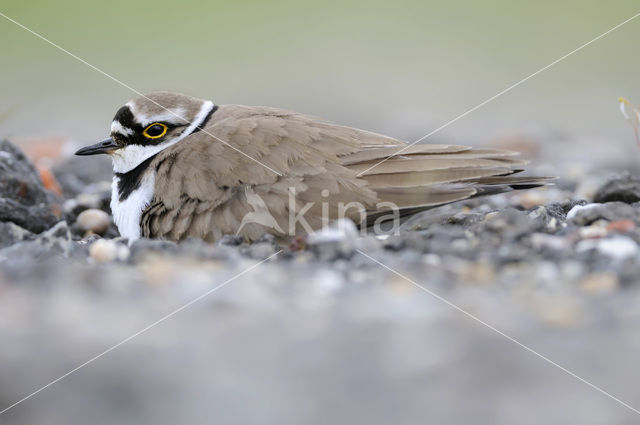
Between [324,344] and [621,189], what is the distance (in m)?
3.18

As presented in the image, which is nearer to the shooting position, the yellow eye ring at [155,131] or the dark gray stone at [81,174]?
the yellow eye ring at [155,131]

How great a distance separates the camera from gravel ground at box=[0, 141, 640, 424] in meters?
2.40

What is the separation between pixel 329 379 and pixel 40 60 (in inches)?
Result: 489

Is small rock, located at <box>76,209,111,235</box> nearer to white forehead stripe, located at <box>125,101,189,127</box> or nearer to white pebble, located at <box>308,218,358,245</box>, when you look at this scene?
white forehead stripe, located at <box>125,101,189,127</box>

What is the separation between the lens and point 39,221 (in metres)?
5.11

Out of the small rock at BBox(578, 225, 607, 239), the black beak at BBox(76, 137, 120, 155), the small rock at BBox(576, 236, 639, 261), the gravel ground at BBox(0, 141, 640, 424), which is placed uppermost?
the black beak at BBox(76, 137, 120, 155)

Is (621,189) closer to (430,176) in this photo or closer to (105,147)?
(430,176)

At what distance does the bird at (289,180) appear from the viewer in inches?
171

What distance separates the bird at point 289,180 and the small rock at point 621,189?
759 mm

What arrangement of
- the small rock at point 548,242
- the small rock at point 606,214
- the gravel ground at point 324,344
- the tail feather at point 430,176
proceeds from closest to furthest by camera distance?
the gravel ground at point 324,344 → the small rock at point 548,242 → the small rock at point 606,214 → the tail feather at point 430,176

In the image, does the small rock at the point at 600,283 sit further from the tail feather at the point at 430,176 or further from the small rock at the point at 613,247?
the tail feather at the point at 430,176

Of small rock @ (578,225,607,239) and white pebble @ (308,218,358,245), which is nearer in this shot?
small rock @ (578,225,607,239)
